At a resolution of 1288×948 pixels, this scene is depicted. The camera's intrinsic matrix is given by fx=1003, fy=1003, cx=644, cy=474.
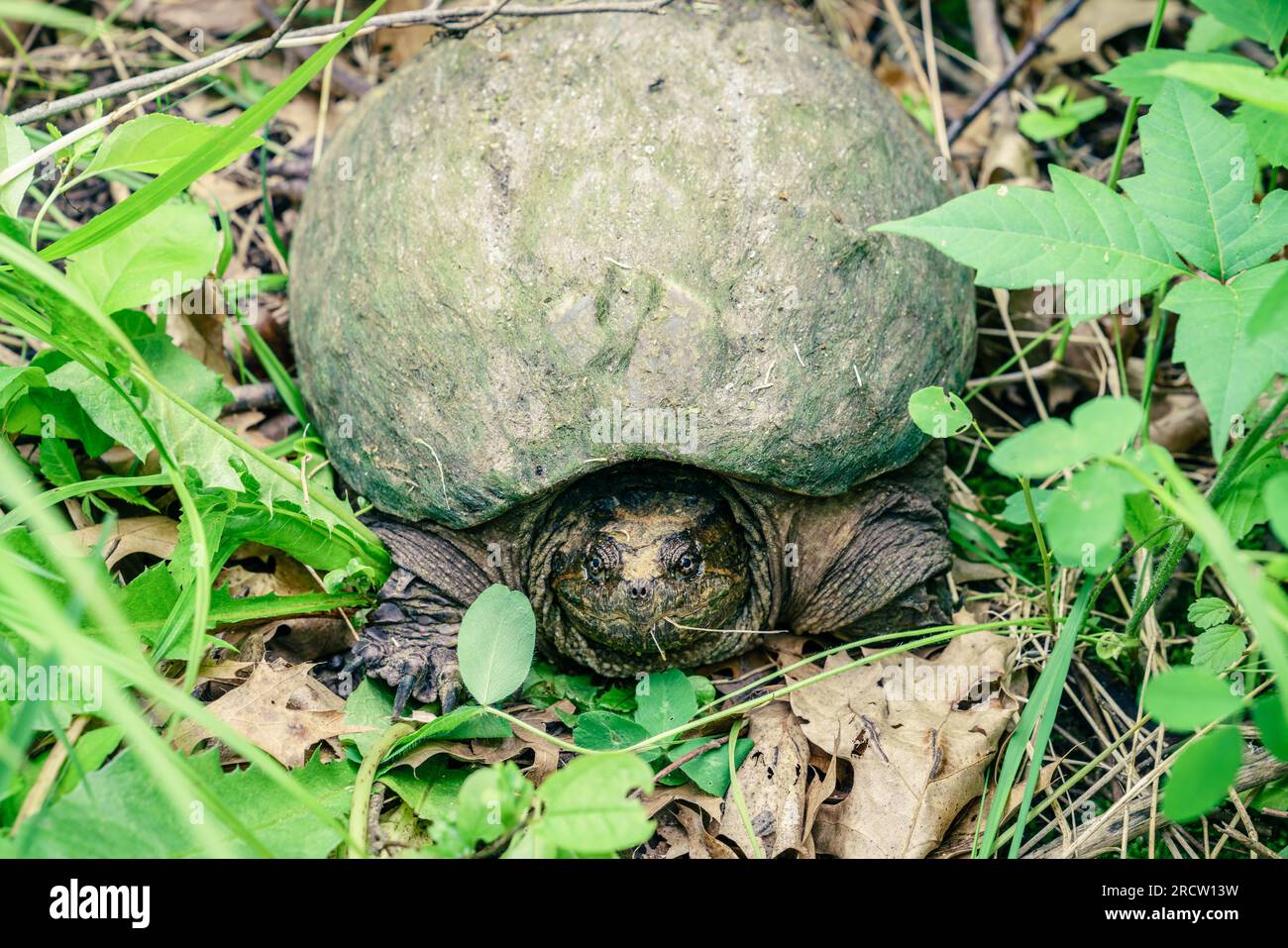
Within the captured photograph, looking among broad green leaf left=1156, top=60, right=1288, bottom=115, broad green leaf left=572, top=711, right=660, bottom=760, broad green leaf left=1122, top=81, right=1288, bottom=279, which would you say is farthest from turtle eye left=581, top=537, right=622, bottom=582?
broad green leaf left=1156, top=60, right=1288, bottom=115

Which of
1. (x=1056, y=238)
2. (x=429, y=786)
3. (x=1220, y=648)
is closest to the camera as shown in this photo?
(x=1056, y=238)

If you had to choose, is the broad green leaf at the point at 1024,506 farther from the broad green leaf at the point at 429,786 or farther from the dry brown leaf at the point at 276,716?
the dry brown leaf at the point at 276,716

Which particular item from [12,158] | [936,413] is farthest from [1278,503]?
[12,158]

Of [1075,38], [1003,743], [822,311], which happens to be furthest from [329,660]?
[1075,38]

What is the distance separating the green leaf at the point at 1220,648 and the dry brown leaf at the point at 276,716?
6.95ft

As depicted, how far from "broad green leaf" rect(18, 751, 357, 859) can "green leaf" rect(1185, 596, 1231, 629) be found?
2.07 m

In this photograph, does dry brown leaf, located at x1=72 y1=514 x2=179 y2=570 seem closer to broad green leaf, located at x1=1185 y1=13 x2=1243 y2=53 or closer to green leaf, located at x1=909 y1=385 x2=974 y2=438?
green leaf, located at x1=909 y1=385 x2=974 y2=438

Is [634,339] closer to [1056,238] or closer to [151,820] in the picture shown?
[1056,238]

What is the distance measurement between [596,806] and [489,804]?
0.75ft

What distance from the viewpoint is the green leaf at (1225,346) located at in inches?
72.4

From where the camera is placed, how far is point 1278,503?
1602 millimetres

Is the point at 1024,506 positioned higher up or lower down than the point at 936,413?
lower down

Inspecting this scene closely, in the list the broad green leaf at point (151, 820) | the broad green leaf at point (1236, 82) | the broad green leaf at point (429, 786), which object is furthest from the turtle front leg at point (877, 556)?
the broad green leaf at point (151, 820)

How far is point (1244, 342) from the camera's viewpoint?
6.17 ft
